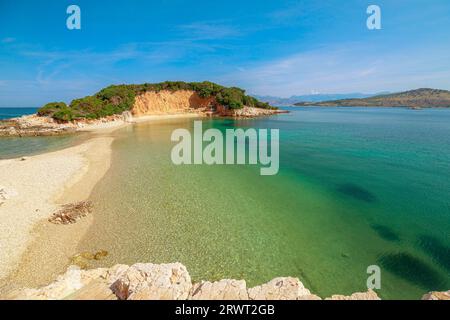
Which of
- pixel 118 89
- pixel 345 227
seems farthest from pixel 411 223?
pixel 118 89

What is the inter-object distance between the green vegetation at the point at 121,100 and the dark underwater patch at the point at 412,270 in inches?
2222

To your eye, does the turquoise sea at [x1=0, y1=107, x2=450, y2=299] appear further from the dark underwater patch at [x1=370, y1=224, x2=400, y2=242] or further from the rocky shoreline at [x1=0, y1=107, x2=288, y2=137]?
the rocky shoreline at [x1=0, y1=107, x2=288, y2=137]

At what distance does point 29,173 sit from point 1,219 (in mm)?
7808

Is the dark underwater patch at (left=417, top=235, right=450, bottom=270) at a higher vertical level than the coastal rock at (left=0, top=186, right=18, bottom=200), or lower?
lower

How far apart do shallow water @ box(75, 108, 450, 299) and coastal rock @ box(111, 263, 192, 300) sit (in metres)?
2.33

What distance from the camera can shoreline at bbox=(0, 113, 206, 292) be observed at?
7777mm

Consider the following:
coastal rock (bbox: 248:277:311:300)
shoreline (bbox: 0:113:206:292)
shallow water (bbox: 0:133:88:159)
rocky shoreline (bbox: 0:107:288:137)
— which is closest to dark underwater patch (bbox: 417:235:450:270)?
coastal rock (bbox: 248:277:311:300)

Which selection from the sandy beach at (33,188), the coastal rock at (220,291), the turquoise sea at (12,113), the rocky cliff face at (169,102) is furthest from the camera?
the turquoise sea at (12,113)

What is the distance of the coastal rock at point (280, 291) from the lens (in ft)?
16.5

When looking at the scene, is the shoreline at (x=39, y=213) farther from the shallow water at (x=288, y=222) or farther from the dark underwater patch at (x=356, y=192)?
the dark underwater patch at (x=356, y=192)

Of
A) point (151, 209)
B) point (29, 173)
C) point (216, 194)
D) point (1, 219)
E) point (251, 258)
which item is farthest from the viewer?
point (29, 173)

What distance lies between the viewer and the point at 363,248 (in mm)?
9180

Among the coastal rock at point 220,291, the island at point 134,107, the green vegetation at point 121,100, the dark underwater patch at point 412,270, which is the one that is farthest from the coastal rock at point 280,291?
the green vegetation at point 121,100
